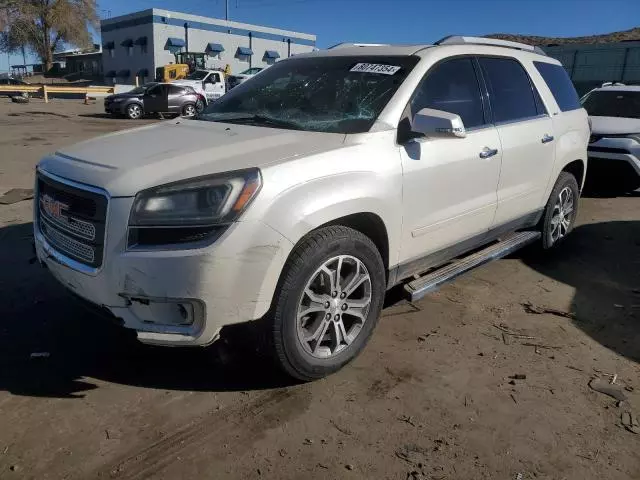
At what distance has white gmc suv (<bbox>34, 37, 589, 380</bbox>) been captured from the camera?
2504 millimetres

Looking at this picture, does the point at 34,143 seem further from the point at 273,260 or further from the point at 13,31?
the point at 13,31

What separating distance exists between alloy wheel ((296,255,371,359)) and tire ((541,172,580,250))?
2.63 metres

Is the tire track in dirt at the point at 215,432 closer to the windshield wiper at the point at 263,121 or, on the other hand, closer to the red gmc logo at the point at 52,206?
the red gmc logo at the point at 52,206

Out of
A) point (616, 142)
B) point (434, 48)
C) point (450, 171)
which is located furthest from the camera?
point (616, 142)

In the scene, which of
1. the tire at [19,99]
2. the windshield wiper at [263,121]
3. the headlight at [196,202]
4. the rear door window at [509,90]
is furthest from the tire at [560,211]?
the tire at [19,99]

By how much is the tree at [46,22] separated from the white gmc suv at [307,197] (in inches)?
2227

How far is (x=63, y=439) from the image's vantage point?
2566mm

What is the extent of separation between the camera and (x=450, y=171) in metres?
3.53

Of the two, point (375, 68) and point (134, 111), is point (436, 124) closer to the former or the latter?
point (375, 68)

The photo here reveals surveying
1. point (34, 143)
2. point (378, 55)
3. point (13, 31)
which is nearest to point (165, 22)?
point (13, 31)

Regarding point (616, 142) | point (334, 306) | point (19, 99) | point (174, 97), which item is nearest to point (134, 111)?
point (174, 97)

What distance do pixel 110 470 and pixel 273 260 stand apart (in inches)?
45.8

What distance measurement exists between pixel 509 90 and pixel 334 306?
2.47 m

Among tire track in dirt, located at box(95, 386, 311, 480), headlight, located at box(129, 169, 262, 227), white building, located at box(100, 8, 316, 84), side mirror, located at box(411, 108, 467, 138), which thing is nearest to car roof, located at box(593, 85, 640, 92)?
side mirror, located at box(411, 108, 467, 138)
